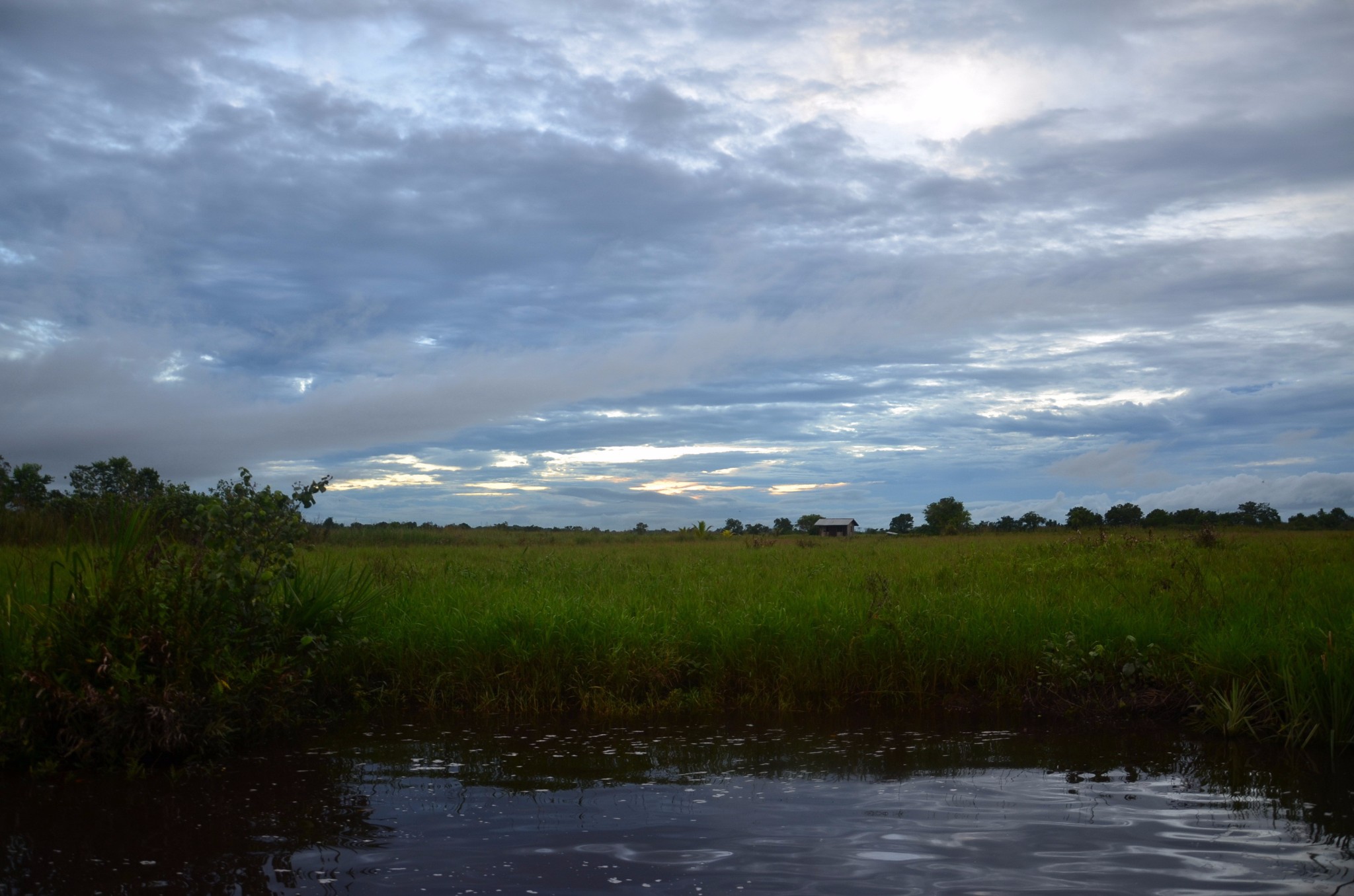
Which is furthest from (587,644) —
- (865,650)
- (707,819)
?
(707,819)

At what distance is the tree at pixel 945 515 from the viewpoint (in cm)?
3962

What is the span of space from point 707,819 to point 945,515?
131 feet

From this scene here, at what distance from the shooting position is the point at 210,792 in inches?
206

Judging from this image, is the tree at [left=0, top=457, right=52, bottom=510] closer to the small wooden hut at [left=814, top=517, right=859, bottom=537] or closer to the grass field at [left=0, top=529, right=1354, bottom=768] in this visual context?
the grass field at [left=0, top=529, right=1354, bottom=768]

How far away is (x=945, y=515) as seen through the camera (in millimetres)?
42469

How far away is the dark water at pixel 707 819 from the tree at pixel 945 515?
110ft

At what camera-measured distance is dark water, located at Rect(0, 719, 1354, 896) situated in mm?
4016

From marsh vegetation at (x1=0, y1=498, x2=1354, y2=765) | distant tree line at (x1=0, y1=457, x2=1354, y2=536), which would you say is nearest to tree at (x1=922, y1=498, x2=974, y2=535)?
distant tree line at (x1=0, y1=457, x2=1354, y2=536)

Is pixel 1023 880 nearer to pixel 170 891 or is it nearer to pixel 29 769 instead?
pixel 170 891

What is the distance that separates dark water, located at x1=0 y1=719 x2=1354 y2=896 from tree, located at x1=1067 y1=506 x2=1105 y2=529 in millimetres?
25069

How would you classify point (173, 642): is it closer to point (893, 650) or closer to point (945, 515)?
point (893, 650)

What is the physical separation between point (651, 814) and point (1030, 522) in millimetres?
30919

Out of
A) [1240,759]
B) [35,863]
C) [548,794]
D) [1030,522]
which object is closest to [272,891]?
[35,863]

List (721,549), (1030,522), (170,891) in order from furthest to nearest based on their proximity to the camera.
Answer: (1030,522), (721,549), (170,891)
